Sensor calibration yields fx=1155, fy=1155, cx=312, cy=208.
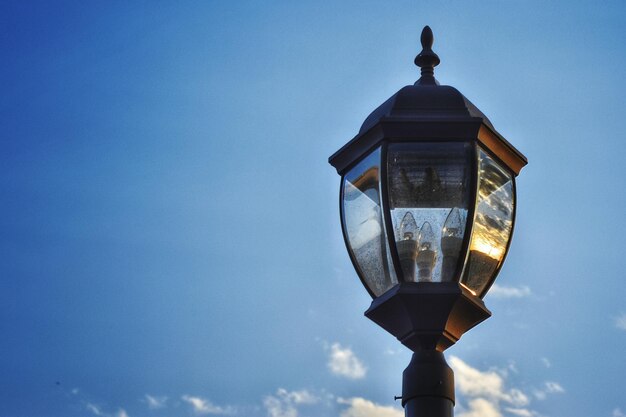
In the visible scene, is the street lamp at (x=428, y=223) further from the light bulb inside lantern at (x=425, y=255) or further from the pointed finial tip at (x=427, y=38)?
the pointed finial tip at (x=427, y=38)

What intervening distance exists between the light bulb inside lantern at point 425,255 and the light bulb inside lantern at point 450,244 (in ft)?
0.14

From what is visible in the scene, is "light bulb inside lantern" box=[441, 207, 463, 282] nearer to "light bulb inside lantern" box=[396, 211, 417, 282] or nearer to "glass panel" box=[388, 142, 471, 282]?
"glass panel" box=[388, 142, 471, 282]

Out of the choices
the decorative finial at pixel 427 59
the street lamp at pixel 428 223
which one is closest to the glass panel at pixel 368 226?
the street lamp at pixel 428 223

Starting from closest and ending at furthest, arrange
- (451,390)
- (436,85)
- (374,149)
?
(451,390), (374,149), (436,85)

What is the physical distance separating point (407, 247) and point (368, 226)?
0.24 meters

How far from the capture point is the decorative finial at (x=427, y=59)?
17.3ft

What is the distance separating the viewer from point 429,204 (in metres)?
4.63

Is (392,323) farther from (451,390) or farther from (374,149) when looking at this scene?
(374,149)

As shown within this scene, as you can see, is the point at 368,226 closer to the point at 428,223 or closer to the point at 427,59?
the point at 428,223

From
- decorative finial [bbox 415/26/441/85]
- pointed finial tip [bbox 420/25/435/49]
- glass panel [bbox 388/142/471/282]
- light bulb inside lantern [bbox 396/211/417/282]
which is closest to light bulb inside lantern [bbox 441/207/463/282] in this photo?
glass panel [bbox 388/142/471/282]

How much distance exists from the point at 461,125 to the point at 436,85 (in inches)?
18.9

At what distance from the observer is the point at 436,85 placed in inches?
201

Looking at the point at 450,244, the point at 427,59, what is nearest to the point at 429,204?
the point at 450,244

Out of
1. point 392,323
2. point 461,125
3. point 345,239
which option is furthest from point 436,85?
point 392,323
